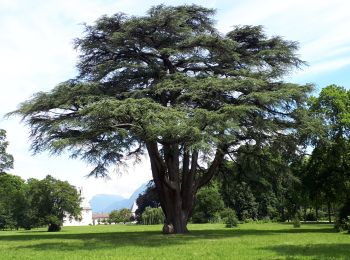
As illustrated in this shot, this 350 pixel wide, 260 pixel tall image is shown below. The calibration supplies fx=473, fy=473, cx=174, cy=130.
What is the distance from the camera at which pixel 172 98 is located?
27906 mm

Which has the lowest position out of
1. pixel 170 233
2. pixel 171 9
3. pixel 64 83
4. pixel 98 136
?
pixel 170 233

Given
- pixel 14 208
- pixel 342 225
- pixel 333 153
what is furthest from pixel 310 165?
pixel 14 208

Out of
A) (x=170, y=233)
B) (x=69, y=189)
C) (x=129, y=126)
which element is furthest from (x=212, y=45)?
(x=69, y=189)

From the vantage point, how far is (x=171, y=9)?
28.3 metres

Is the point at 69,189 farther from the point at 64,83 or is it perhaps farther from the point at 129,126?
the point at 129,126

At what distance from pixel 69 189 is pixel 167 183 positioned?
33117 millimetres

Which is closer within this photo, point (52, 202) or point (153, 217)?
point (52, 202)

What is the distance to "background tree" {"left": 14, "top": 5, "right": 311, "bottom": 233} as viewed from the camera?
23625 mm

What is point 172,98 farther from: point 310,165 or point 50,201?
point 50,201

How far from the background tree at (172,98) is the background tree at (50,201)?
3024 centimetres

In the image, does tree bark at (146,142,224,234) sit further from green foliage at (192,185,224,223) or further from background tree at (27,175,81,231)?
green foliage at (192,185,224,223)

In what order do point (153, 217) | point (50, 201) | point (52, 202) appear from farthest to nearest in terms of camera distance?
point (153, 217) < point (52, 202) < point (50, 201)

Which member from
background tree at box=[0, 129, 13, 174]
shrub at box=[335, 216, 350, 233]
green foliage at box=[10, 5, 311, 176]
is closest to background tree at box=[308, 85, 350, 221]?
shrub at box=[335, 216, 350, 233]

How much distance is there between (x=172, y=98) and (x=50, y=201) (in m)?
35.7
